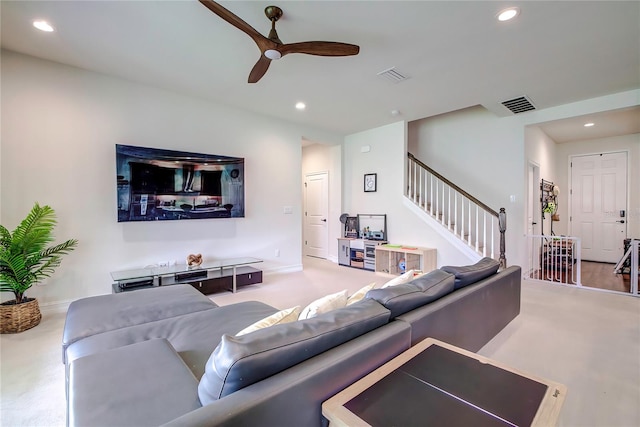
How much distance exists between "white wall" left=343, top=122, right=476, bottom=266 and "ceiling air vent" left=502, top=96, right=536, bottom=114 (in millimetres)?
1607

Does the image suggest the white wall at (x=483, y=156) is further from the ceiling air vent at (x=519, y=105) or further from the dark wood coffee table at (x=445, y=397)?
the dark wood coffee table at (x=445, y=397)

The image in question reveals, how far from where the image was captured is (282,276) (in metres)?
4.90

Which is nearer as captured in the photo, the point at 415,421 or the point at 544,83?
the point at 415,421

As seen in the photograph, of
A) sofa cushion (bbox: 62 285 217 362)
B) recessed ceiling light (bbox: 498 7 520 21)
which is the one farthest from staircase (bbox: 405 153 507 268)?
sofa cushion (bbox: 62 285 217 362)

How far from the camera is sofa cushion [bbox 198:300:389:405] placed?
90 cm

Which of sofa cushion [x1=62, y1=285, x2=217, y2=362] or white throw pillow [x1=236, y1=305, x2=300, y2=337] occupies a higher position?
white throw pillow [x1=236, y1=305, x2=300, y2=337]

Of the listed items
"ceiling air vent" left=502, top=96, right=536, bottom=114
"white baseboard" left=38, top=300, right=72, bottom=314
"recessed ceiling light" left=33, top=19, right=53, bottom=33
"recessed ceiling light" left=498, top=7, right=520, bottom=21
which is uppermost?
"recessed ceiling light" left=33, top=19, right=53, bottom=33

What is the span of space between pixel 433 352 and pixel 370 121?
4.64 meters

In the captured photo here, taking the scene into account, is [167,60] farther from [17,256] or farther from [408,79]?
[408,79]

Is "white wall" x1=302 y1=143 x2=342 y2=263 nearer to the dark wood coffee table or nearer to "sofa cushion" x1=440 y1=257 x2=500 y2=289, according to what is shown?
"sofa cushion" x1=440 y1=257 x2=500 y2=289

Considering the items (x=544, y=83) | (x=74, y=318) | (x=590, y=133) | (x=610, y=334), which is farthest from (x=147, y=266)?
(x=590, y=133)

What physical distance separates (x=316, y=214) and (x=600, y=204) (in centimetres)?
607

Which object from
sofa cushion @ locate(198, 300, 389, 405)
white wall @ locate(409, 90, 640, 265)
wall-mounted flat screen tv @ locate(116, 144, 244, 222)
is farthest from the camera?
white wall @ locate(409, 90, 640, 265)

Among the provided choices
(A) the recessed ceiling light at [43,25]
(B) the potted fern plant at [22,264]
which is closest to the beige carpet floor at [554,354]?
(B) the potted fern plant at [22,264]
